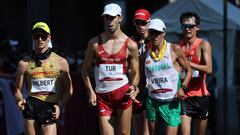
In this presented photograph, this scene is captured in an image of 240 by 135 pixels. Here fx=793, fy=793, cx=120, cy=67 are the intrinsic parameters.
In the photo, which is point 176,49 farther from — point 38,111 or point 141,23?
point 38,111

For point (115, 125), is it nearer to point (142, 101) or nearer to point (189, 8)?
point (142, 101)

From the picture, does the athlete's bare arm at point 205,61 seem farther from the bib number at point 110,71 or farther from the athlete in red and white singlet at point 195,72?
the bib number at point 110,71

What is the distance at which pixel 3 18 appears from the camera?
2030cm

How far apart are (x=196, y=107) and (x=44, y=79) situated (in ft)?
8.01

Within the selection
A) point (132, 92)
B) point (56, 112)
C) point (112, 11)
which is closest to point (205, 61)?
point (132, 92)

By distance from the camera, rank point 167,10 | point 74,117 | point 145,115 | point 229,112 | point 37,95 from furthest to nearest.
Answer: point 229,112 → point 167,10 → point 74,117 → point 145,115 → point 37,95

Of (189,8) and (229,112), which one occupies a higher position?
(189,8)

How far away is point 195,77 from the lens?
1134 centimetres

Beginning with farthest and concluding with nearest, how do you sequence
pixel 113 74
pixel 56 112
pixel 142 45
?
pixel 142 45, pixel 113 74, pixel 56 112

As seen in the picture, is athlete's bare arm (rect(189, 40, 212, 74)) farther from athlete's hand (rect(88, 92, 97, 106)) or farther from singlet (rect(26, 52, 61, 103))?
singlet (rect(26, 52, 61, 103))

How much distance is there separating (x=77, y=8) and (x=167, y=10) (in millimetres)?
4459

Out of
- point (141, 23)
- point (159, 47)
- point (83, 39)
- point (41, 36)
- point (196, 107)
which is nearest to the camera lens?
point (41, 36)

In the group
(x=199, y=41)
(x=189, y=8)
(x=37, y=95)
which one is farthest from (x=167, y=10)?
(x=37, y=95)

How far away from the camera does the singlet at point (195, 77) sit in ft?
37.0
